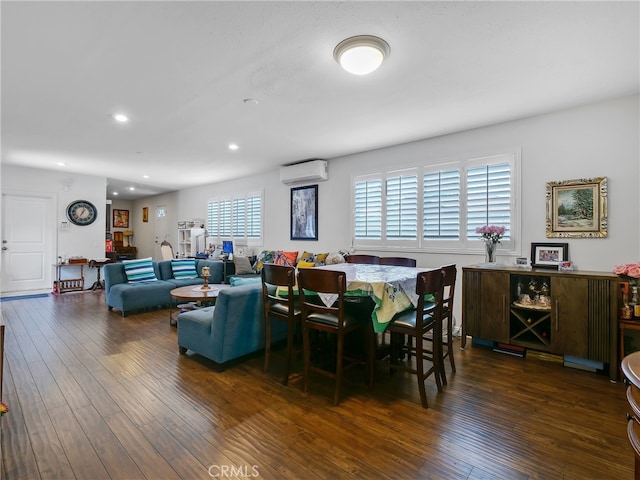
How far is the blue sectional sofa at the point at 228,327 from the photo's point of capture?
2836 mm

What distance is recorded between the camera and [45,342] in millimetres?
3580

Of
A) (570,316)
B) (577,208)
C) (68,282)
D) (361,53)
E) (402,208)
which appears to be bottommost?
(68,282)

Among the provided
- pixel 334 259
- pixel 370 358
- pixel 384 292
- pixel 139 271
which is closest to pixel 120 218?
pixel 139 271

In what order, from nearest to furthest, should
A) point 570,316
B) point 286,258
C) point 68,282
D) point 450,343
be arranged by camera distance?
point 450,343, point 570,316, point 286,258, point 68,282

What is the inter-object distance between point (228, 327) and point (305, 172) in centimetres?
335

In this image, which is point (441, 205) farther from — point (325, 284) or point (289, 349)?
point (289, 349)

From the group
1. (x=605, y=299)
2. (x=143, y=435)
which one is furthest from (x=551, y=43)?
(x=143, y=435)

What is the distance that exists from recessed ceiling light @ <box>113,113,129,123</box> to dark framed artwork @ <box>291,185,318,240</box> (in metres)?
2.95

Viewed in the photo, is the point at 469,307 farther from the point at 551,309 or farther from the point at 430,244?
the point at 430,244

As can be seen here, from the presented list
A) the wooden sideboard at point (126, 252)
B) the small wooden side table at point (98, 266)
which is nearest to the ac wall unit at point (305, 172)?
the small wooden side table at point (98, 266)

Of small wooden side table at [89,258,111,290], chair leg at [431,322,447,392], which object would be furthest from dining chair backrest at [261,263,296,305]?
small wooden side table at [89,258,111,290]

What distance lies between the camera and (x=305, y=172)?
5.51 meters

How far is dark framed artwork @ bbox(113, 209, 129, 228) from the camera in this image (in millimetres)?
11172

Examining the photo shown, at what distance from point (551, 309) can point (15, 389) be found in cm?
468
